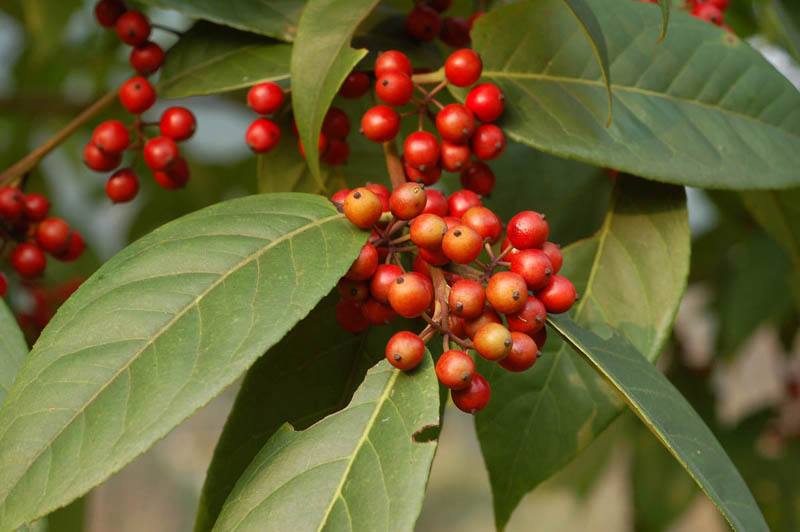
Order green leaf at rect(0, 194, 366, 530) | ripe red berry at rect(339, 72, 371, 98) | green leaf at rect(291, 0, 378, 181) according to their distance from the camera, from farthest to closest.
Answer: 1. ripe red berry at rect(339, 72, 371, 98)
2. green leaf at rect(291, 0, 378, 181)
3. green leaf at rect(0, 194, 366, 530)

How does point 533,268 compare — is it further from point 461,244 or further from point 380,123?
point 380,123

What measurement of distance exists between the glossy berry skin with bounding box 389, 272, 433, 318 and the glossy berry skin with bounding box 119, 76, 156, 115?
1.53 feet

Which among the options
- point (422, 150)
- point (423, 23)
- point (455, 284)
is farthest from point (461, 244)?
point (423, 23)

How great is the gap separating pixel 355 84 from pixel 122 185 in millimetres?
300

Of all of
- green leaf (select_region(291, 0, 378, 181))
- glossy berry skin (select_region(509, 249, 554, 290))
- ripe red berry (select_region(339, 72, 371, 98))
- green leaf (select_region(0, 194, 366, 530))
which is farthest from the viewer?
ripe red berry (select_region(339, 72, 371, 98))

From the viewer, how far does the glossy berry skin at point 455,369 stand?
73cm

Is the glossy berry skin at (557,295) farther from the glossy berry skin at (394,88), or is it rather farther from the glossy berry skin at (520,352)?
the glossy berry skin at (394,88)

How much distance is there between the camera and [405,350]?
741mm

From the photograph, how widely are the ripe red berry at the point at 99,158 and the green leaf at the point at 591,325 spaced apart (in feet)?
1.59

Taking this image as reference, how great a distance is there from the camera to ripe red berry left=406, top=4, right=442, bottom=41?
3.50ft

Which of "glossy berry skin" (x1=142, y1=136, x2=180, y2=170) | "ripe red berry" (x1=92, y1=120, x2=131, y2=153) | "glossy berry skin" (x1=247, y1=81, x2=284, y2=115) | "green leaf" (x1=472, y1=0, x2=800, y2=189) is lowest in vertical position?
"ripe red berry" (x1=92, y1=120, x2=131, y2=153)

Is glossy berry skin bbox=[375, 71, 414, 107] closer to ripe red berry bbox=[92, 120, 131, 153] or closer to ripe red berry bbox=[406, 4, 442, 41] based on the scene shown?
ripe red berry bbox=[406, 4, 442, 41]

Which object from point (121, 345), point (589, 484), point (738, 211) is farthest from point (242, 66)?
point (589, 484)

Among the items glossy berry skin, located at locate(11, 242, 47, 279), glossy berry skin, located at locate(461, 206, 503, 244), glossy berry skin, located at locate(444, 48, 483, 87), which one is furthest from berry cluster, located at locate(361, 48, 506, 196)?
glossy berry skin, located at locate(11, 242, 47, 279)
